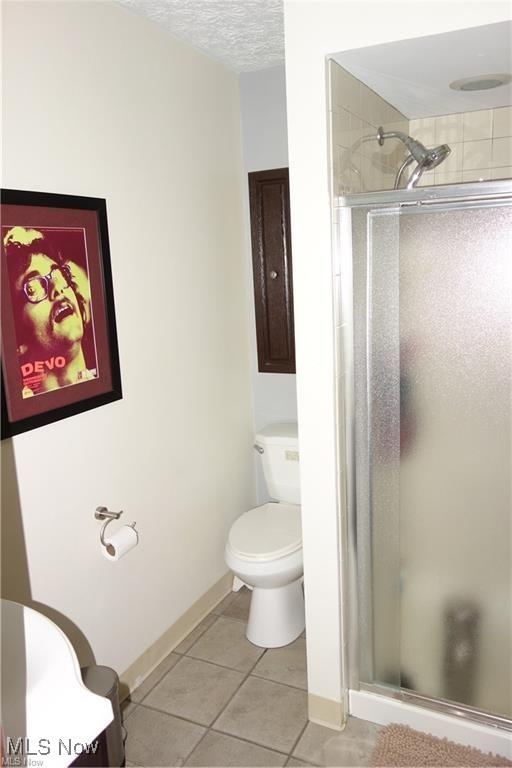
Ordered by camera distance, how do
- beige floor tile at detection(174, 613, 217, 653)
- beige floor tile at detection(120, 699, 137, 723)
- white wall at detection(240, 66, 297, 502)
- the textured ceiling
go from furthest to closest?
white wall at detection(240, 66, 297, 502), beige floor tile at detection(174, 613, 217, 653), beige floor tile at detection(120, 699, 137, 723), the textured ceiling

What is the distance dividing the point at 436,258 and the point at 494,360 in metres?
0.33

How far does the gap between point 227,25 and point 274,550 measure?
79.5 inches

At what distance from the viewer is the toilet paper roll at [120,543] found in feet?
6.97

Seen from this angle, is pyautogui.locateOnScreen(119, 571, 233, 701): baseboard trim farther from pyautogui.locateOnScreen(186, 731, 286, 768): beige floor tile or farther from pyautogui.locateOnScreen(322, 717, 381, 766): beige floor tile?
pyautogui.locateOnScreen(322, 717, 381, 766): beige floor tile

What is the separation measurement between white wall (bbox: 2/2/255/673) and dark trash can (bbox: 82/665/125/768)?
0.49 feet

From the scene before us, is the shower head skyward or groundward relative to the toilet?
skyward

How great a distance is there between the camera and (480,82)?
212 cm

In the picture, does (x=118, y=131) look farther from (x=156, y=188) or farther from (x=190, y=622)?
(x=190, y=622)

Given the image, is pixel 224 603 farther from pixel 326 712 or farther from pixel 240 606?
pixel 326 712

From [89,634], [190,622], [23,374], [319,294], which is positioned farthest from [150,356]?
[190,622]

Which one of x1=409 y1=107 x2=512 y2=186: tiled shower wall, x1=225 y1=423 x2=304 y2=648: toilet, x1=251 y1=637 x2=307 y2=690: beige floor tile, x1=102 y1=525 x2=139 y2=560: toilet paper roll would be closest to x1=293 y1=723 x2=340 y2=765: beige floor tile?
x1=251 y1=637 x2=307 y2=690: beige floor tile

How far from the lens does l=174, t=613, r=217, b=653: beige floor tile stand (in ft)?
8.69

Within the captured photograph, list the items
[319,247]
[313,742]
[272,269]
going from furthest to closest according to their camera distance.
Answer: [272,269], [313,742], [319,247]

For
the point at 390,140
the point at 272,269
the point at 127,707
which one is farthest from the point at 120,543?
the point at 390,140
